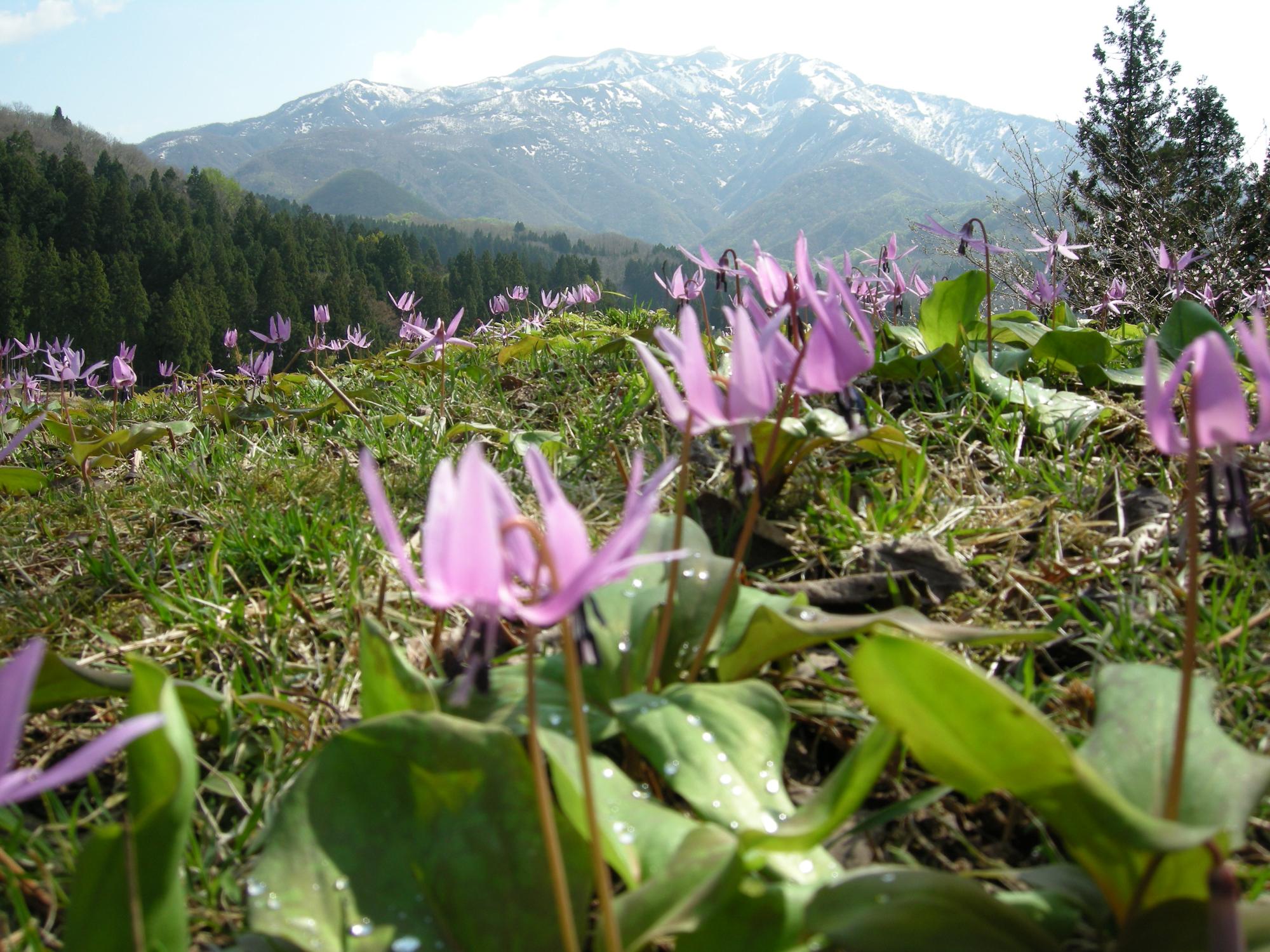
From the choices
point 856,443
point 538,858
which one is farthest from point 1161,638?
point 538,858

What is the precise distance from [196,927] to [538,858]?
A: 0.45 meters

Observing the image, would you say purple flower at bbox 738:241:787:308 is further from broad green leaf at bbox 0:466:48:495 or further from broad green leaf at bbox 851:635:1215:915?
broad green leaf at bbox 0:466:48:495

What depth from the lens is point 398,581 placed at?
1738mm

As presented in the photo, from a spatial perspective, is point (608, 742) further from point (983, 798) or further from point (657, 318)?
point (657, 318)

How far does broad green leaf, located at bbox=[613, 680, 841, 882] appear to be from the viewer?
2.83ft

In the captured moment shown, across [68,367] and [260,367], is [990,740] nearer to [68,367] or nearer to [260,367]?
[260,367]

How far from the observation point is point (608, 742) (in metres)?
1.14

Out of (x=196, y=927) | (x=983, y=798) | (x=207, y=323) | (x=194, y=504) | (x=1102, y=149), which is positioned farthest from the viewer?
(x=207, y=323)

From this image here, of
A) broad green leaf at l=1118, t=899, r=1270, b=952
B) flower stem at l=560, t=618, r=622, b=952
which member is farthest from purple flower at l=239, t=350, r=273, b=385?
broad green leaf at l=1118, t=899, r=1270, b=952

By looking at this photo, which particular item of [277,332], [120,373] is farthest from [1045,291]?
[120,373]

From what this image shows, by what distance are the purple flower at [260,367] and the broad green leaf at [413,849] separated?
4077 millimetres

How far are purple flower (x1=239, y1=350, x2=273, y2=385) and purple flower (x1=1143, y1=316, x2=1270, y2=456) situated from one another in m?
4.45

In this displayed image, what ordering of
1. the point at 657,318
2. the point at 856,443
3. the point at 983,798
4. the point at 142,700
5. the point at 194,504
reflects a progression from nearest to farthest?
the point at 142,700
the point at 983,798
the point at 856,443
the point at 194,504
the point at 657,318

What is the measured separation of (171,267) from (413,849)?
60182 mm
